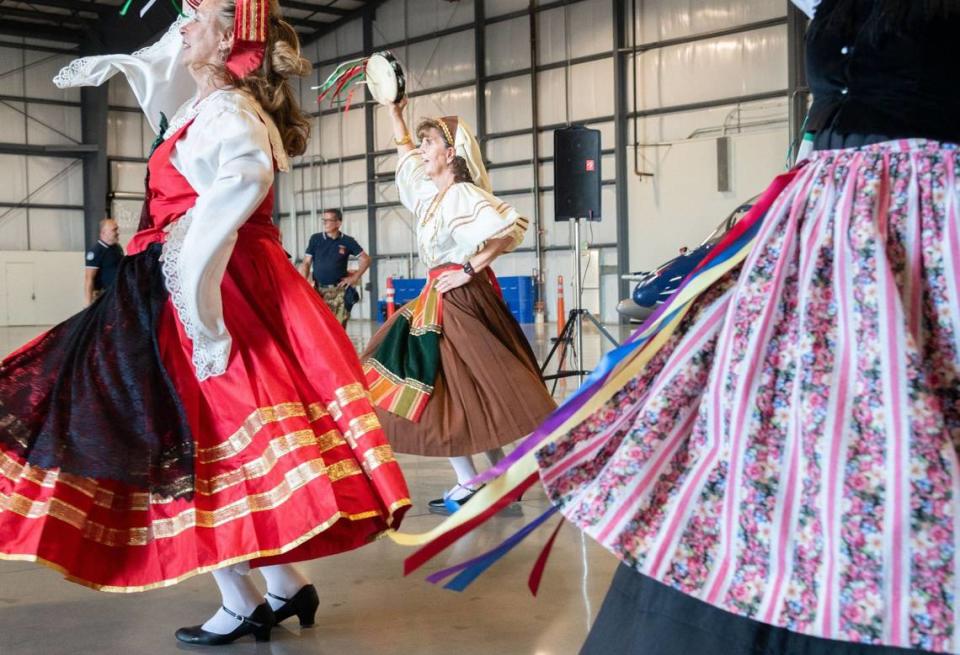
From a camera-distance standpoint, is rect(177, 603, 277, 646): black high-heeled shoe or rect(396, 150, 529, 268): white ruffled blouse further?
rect(396, 150, 529, 268): white ruffled blouse

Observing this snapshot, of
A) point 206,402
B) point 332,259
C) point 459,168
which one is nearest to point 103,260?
point 332,259

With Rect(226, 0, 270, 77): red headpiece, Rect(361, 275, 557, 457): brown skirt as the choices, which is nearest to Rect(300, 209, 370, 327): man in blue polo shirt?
Rect(361, 275, 557, 457): brown skirt

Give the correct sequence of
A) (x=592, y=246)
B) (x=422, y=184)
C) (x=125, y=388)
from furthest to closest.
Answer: (x=592, y=246) < (x=422, y=184) < (x=125, y=388)

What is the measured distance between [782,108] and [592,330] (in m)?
3.70

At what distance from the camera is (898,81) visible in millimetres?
1321

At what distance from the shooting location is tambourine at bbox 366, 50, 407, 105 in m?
3.49

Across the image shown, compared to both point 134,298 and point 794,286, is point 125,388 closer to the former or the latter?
point 134,298

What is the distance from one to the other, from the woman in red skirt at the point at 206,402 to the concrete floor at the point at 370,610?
0.16m

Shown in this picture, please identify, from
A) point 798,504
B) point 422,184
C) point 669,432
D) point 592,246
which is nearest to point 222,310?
point 669,432

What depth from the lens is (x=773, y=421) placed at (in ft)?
3.86

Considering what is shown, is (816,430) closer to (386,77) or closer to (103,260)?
(386,77)

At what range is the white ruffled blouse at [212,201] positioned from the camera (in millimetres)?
2051

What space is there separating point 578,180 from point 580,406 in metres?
5.83

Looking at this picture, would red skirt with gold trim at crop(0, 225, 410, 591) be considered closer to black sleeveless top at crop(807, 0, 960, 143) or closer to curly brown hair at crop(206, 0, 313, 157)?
curly brown hair at crop(206, 0, 313, 157)
